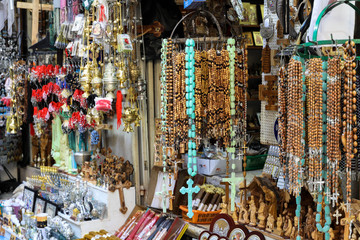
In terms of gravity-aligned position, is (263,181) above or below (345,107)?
below

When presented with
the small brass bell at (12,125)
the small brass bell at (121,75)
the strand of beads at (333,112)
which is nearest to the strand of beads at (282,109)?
the strand of beads at (333,112)

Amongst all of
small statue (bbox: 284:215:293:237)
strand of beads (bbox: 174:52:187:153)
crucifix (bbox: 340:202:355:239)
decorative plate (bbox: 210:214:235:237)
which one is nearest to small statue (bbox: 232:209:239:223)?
decorative plate (bbox: 210:214:235:237)

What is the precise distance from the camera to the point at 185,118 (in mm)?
2973

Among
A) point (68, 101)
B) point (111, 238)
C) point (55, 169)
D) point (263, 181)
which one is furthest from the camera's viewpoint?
→ point (55, 169)

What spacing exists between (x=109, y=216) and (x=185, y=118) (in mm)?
1820

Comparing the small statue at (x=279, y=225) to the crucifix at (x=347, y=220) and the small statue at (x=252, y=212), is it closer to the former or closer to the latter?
the small statue at (x=252, y=212)

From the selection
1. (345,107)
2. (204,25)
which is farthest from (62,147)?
(345,107)

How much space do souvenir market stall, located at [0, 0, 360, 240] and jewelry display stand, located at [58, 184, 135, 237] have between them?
1 centimetres

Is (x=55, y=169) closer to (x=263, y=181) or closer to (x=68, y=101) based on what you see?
(x=68, y=101)

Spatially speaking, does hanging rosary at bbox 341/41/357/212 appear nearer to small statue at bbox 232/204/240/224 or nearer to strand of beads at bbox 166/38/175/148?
strand of beads at bbox 166/38/175/148

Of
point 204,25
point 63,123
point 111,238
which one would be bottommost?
point 111,238

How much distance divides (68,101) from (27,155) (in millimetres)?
2570

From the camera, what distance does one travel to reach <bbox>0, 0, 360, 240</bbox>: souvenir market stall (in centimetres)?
221

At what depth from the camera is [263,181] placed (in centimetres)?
328
